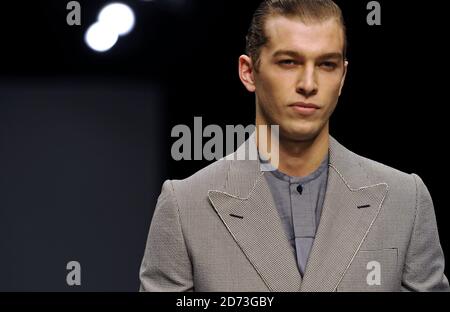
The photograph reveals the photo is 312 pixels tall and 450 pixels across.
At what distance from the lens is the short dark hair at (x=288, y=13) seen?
2838mm

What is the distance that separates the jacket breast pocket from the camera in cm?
278

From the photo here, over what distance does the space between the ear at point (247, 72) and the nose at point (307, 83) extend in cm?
26

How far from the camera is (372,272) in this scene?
2.79 m

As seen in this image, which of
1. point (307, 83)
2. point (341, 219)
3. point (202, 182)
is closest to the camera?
point (307, 83)

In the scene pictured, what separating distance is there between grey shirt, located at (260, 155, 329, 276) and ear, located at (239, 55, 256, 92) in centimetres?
28

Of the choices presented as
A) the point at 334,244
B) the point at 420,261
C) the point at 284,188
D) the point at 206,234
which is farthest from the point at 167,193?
the point at 420,261

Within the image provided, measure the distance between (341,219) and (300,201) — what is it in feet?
0.51

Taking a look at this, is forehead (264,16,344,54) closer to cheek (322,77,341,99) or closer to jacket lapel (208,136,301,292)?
cheek (322,77,341,99)

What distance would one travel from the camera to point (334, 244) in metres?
2.81

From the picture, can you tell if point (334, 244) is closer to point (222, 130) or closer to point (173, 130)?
point (222, 130)

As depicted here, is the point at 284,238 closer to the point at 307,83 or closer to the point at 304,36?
the point at 307,83

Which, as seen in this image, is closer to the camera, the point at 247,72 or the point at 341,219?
the point at 341,219

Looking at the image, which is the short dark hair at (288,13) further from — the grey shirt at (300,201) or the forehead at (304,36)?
the grey shirt at (300,201)

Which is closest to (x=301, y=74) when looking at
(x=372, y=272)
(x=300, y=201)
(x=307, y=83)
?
(x=307, y=83)
